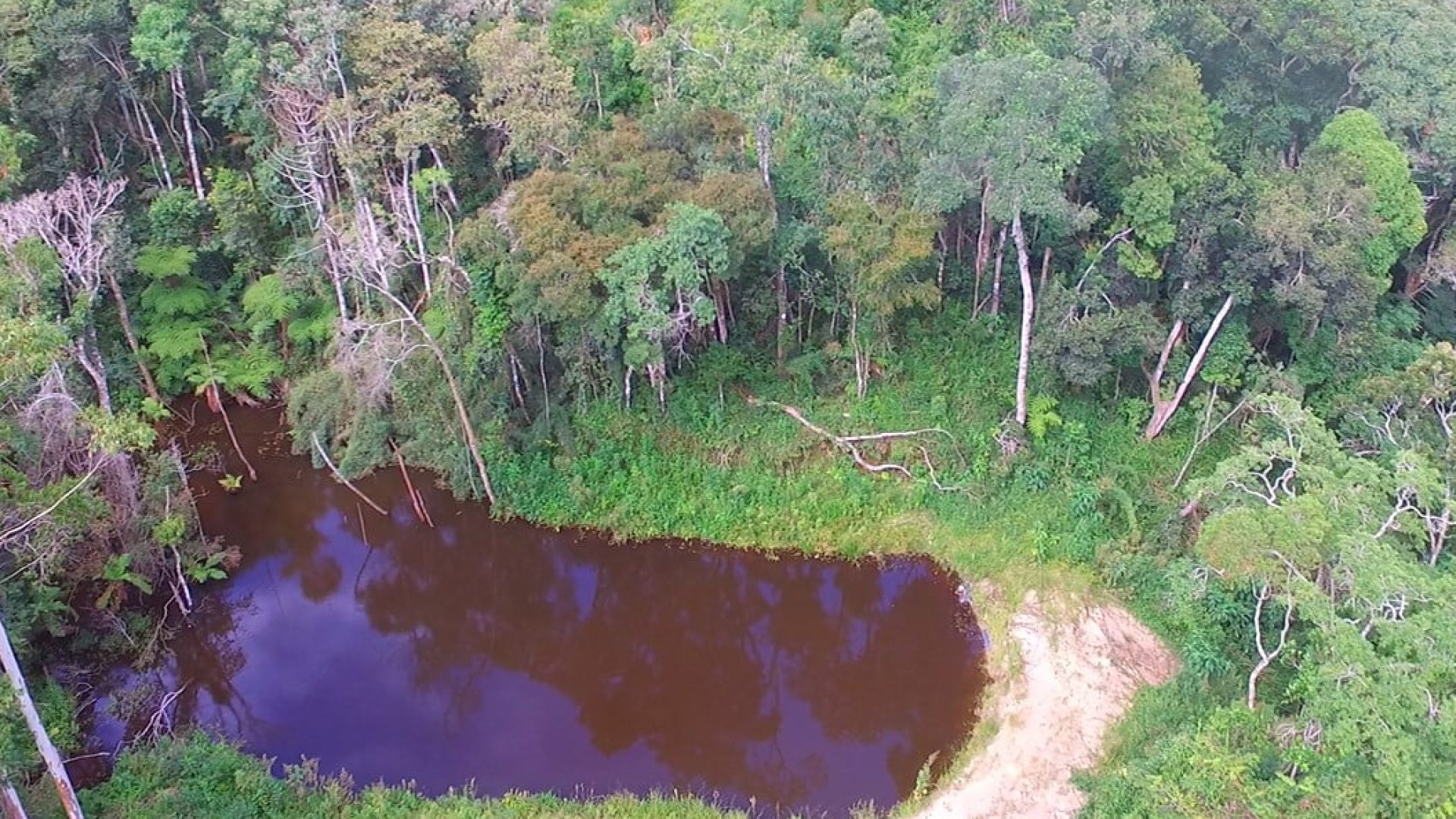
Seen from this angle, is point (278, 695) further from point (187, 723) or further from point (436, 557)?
point (436, 557)

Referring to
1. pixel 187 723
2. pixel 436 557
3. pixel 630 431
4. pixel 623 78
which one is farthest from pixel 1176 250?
pixel 187 723

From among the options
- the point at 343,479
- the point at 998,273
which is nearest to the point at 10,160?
the point at 343,479

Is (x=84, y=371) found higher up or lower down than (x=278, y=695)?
higher up

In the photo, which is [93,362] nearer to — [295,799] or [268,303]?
[268,303]

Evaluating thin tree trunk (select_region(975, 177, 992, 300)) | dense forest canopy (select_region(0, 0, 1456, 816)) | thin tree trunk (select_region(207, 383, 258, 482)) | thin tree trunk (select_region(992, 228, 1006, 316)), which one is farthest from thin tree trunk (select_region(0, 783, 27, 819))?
thin tree trunk (select_region(992, 228, 1006, 316))

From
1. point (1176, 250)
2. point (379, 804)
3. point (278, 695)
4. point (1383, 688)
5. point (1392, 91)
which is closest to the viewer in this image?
point (1383, 688)

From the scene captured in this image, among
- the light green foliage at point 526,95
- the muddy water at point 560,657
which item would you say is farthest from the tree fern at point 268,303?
the light green foliage at point 526,95

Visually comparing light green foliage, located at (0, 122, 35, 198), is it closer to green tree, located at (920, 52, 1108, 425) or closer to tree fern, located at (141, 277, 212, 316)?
tree fern, located at (141, 277, 212, 316)
